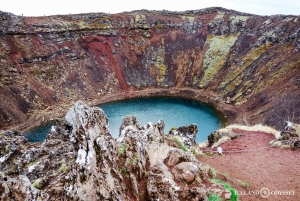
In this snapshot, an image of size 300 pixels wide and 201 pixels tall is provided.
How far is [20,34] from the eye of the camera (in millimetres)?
59594

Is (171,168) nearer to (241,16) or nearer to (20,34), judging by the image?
(20,34)

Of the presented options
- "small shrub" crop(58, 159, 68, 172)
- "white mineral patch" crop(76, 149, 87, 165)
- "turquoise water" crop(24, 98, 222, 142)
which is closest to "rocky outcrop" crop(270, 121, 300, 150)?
"small shrub" crop(58, 159, 68, 172)

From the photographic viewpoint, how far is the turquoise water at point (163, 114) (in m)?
42.6

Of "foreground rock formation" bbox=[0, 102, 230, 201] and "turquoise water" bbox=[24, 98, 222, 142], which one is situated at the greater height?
"turquoise water" bbox=[24, 98, 222, 142]

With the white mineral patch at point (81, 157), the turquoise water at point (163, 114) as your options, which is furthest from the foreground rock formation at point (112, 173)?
the turquoise water at point (163, 114)

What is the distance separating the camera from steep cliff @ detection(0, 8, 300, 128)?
49438 mm

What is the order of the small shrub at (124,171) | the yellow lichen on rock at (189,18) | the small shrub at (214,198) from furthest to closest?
1. the yellow lichen on rock at (189,18)
2. the small shrub at (124,171)
3. the small shrub at (214,198)

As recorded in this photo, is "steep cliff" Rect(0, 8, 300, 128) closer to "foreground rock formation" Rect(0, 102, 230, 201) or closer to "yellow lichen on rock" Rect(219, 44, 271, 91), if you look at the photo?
"yellow lichen on rock" Rect(219, 44, 271, 91)

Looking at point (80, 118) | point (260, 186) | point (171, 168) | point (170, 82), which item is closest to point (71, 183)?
point (80, 118)

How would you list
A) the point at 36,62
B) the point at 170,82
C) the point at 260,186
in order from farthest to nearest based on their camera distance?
the point at 170,82
the point at 36,62
the point at 260,186

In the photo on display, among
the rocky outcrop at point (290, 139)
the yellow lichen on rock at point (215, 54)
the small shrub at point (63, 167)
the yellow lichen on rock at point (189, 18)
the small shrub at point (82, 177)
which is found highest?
the yellow lichen on rock at point (189, 18)

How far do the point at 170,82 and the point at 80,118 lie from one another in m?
60.4

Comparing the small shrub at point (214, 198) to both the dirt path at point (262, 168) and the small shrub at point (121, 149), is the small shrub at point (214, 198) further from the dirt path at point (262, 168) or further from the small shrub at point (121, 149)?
the small shrub at point (121, 149)

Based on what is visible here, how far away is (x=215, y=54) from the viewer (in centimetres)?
6850
